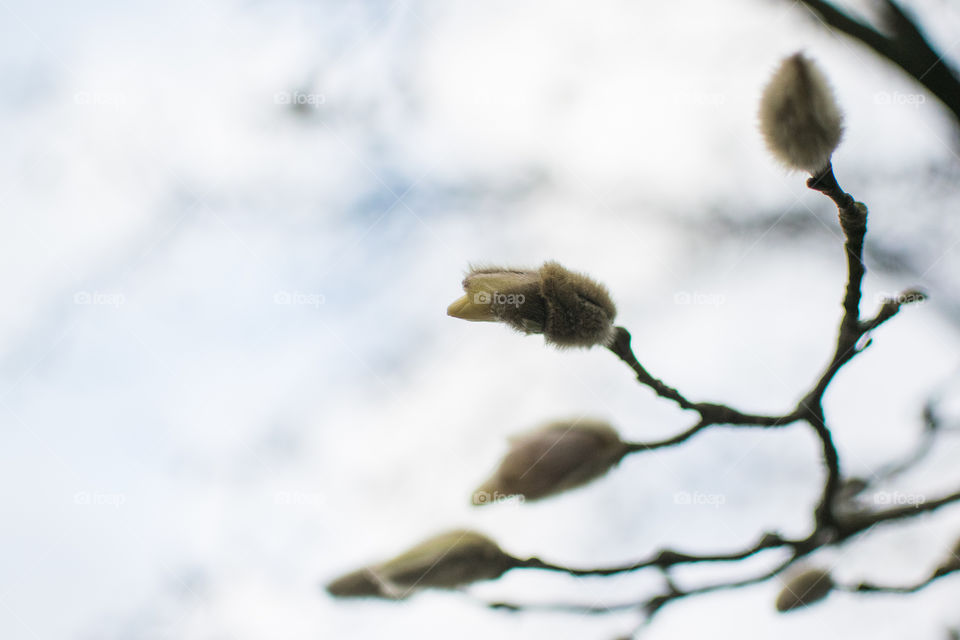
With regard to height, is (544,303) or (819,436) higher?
(544,303)

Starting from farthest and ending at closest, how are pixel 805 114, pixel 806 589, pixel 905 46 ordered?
pixel 806 589, pixel 905 46, pixel 805 114

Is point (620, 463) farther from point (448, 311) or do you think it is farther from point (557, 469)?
point (448, 311)

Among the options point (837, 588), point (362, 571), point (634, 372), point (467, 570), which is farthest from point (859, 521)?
point (362, 571)

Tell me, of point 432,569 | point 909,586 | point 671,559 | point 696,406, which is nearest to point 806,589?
point 909,586

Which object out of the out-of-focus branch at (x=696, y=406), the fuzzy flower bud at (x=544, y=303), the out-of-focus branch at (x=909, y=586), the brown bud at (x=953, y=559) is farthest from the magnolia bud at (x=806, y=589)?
the fuzzy flower bud at (x=544, y=303)

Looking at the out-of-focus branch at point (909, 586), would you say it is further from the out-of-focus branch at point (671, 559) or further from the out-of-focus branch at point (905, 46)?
the out-of-focus branch at point (905, 46)

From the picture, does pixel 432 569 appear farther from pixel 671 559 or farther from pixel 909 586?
pixel 909 586
